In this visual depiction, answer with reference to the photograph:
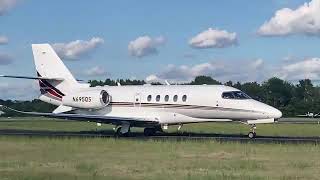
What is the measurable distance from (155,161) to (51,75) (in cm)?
2527

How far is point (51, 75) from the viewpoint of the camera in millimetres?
42344

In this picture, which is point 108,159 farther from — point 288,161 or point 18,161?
point 288,161

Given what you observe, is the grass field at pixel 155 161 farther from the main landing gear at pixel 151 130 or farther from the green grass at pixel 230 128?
the green grass at pixel 230 128

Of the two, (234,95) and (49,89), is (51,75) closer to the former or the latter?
(49,89)

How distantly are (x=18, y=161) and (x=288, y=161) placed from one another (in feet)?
27.4

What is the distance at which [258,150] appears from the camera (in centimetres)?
2248

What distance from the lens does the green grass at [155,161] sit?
49.4 ft

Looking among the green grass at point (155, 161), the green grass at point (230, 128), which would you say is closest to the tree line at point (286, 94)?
the green grass at point (230, 128)

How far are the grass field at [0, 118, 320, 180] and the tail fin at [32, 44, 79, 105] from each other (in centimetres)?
1639

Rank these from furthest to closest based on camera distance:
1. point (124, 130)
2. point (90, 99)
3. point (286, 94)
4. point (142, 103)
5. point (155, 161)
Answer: point (286, 94) < point (90, 99) < point (142, 103) < point (124, 130) < point (155, 161)

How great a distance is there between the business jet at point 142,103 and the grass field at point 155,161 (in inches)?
331

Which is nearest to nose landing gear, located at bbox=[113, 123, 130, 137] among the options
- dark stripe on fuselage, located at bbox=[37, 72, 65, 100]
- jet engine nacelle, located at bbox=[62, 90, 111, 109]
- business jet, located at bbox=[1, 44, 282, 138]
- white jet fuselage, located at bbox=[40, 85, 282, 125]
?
business jet, located at bbox=[1, 44, 282, 138]

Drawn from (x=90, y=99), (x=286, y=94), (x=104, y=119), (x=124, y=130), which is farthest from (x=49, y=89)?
(x=286, y=94)

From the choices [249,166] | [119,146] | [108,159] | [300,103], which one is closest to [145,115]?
[119,146]
